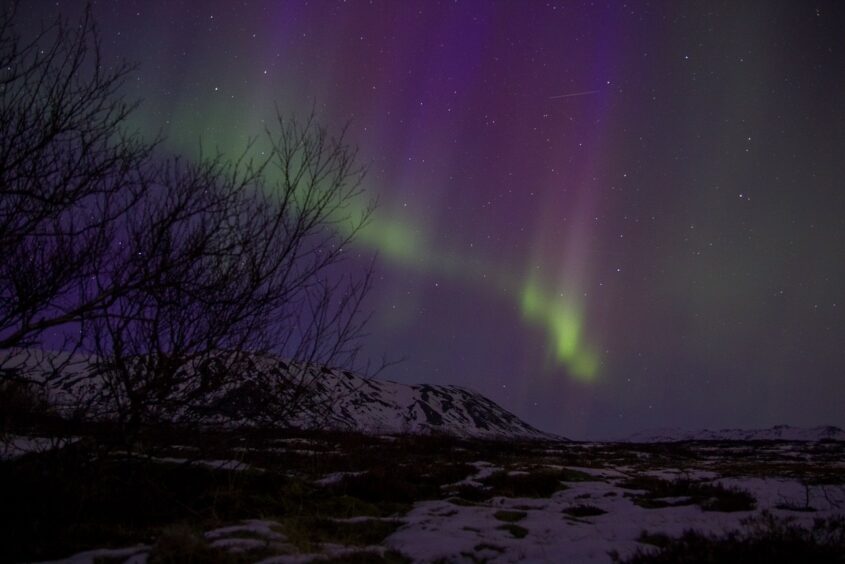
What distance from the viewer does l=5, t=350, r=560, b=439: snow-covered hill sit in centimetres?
585

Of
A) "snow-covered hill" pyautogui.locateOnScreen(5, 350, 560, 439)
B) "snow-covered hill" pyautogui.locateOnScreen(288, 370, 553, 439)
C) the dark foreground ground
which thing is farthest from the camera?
"snow-covered hill" pyautogui.locateOnScreen(288, 370, 553, 439)

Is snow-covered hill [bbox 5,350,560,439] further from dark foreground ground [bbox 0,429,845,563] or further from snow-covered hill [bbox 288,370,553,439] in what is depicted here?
dark foreground ground [bbox 0,429,845,563]

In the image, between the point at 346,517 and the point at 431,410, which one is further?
the point at 431,410

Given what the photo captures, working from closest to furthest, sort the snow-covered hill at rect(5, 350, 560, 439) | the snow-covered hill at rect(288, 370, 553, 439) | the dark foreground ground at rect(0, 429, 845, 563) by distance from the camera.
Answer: the dark foreground ground at rect(0, 429, 845, 563) < the snow-covered hill at rect(5, 350, 560, 439) < the snow-covered hill at rect(288, 370, 553, 439)

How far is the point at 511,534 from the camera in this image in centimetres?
512

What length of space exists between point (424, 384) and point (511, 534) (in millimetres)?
128622

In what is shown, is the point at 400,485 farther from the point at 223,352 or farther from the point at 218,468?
the point at 223,352

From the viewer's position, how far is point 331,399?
6805 millimetres

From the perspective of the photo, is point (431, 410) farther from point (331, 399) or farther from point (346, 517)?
point (346, 517)

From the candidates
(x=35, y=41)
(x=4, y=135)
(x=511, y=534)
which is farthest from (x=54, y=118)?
(x=511, y=534)

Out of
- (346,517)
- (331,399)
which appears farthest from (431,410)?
(346,517)

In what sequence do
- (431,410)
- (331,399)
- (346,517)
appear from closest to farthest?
1. (346,517)
2. (331,399)
3. (431,410)

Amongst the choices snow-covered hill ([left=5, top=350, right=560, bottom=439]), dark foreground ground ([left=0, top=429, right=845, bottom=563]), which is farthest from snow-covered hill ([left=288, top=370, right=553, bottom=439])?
dark foreground ground ([left=0, top=429, right=845, bottom=563])

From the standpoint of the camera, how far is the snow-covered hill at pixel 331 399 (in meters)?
5.85
